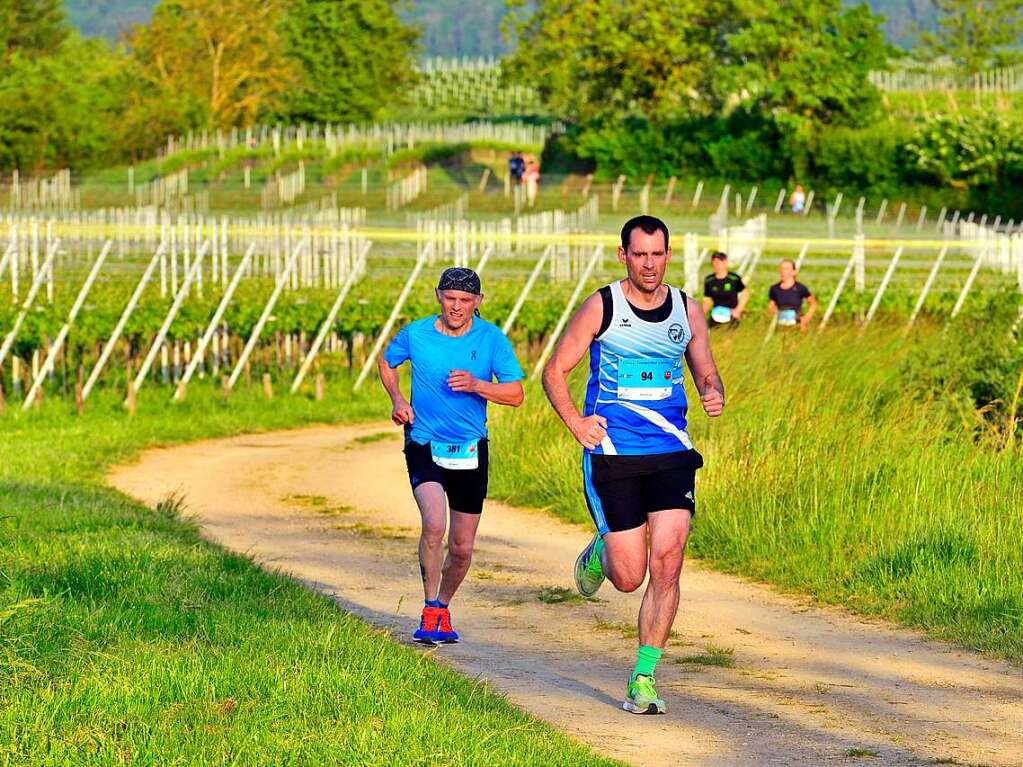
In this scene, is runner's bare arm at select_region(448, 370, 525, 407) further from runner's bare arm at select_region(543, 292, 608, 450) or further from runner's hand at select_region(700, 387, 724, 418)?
runner's hand at select_region(700, 387, 724, 418)

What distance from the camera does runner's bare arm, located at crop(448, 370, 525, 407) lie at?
9.15 meters

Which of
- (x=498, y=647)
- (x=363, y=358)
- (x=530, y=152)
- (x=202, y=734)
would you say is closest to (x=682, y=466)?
(x=498, y=647)

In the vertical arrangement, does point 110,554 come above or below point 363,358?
above

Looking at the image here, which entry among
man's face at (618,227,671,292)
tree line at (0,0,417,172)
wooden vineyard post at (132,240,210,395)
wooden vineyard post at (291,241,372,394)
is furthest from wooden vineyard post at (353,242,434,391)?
tree line at (0,0,417,172)

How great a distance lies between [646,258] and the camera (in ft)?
26.2

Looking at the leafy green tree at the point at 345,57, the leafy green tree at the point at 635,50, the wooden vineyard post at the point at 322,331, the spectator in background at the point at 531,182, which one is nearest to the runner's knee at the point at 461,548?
the wooden vineyard post at the point at 322,331

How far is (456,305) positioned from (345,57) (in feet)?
284

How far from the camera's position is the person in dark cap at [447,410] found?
30.6ft

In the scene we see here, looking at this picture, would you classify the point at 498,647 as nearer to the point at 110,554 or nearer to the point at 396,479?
the point at 110,554

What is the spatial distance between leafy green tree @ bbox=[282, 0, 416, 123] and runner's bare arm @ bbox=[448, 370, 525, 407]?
272ft

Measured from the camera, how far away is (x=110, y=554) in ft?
34.4

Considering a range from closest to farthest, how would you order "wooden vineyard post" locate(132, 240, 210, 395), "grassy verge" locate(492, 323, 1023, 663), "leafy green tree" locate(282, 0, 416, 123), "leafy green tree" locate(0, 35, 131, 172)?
"grassy verge" locate(492, 323, 1023, 663)
"wooden vineyard post" locate(132, 240, 210, 395)
"leafy green tree" locate(0, 35, 131, 172)
"leafy green tree" locate(282, 0, 416, 123)

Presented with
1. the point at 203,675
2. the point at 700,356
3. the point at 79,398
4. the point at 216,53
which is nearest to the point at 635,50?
the point at 216,53

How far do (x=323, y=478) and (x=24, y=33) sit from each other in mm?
88983
